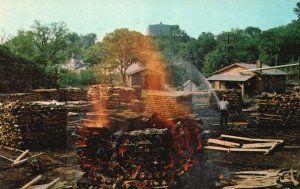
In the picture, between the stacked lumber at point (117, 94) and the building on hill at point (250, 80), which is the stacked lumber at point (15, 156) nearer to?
the stacked lumber at point (117, 94)

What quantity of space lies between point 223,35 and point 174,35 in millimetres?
39045

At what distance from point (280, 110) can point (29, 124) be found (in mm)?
15584

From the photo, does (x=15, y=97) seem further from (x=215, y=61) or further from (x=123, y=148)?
(x=215, y=61)

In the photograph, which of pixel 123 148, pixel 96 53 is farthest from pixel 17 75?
pixel 123 148

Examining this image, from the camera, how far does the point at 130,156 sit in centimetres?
969

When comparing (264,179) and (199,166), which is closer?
(264,179)

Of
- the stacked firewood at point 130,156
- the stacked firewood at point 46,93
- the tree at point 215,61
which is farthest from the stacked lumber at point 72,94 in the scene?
the tree at point 215,61

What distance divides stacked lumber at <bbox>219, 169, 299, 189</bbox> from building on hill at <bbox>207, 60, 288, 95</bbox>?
32090 millimetres

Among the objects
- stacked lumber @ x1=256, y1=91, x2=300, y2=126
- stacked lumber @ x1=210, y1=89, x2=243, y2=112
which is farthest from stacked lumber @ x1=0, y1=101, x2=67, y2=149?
stacked lumber @ x1=210, y1=89, x2=243, y2=112

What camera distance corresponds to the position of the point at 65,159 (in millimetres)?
13492

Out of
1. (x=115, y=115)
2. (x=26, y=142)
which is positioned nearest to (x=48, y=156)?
(x=26, y=142)

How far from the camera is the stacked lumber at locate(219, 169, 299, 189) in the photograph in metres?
9.84

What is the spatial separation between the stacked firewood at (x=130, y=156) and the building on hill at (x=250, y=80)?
→ 3413cm

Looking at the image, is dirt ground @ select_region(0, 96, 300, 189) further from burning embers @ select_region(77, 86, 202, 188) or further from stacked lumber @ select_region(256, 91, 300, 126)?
stacked lumber @ select_region(256, 91, 300, 126)
